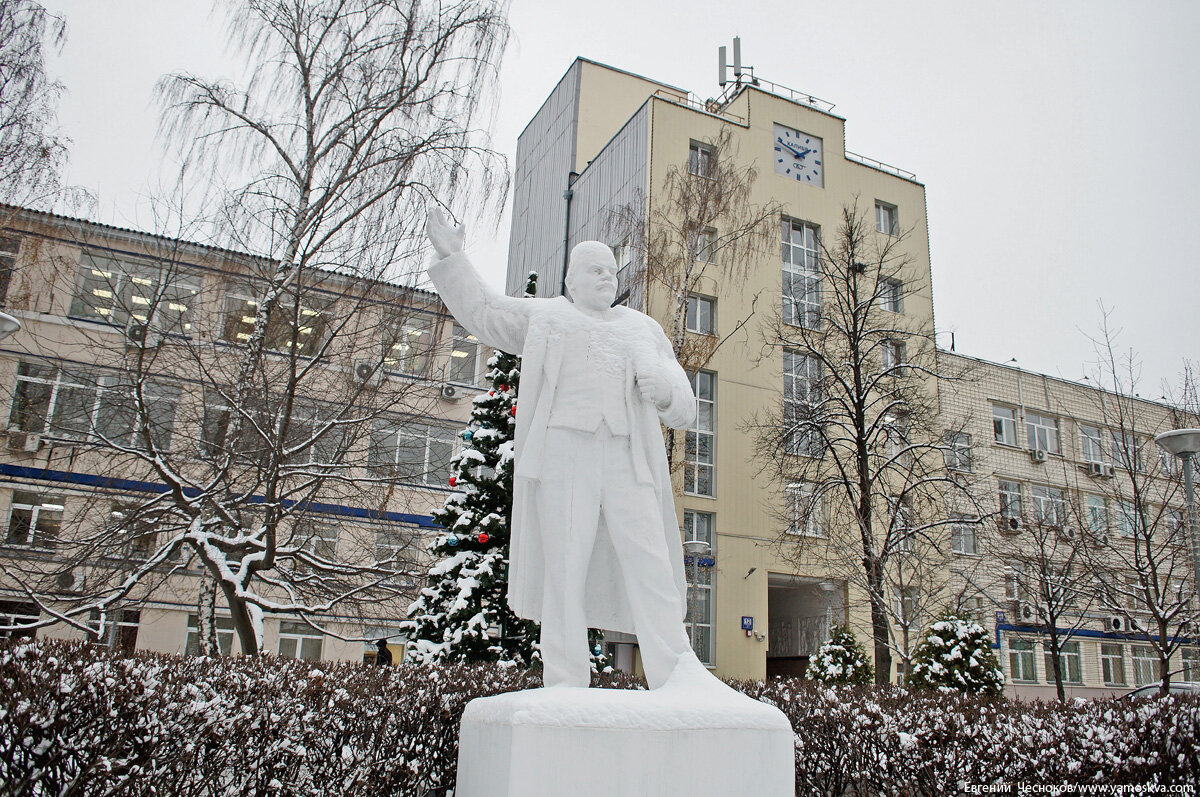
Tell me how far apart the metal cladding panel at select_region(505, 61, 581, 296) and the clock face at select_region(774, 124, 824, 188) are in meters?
6.55

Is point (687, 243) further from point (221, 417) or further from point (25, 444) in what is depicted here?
point (25, 444)

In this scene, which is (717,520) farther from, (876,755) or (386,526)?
(876,755)

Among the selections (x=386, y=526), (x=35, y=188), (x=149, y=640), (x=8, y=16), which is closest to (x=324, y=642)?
(x=149, y=640)

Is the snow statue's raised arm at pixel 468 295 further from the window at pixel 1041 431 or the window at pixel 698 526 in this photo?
the window at pixel 1041 431

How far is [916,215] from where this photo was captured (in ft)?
88.4

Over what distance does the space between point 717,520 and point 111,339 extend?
15833mm

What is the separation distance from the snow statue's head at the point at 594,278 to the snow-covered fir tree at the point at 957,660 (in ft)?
33.9

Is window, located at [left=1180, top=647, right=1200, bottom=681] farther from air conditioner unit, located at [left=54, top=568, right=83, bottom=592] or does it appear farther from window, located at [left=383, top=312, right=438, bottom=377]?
air conditioner unit, located at [left=54, top=568, right=83, bottom=592]

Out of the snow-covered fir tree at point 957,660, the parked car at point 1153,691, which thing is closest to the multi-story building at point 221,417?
the snow-covered fir tree at point 957,660

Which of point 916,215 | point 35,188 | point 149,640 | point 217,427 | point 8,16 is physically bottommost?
point 149,640

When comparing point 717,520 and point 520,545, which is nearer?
point 520,545

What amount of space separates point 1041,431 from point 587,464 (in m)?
30.9

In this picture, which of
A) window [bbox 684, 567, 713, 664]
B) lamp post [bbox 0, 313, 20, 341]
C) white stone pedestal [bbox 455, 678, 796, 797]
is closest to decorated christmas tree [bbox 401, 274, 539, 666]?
lamp post [bbox 0, 313, 20, 341]

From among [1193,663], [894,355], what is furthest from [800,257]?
[1193,663]
